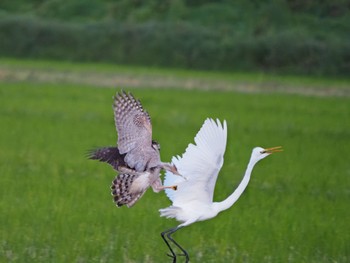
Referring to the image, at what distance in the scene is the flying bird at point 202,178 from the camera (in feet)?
17.1

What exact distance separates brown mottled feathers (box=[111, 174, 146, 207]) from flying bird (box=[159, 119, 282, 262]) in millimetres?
257

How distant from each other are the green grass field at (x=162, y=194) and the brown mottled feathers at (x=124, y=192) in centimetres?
111

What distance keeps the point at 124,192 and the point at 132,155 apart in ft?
0.88

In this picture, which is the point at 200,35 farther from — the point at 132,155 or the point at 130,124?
the point at 132,155

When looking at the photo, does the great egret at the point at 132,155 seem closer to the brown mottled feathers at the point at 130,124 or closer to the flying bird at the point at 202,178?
the brown mottled feathers at the point at 130,124

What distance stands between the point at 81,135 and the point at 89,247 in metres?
6.81

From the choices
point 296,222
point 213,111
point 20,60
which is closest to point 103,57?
point 20,60

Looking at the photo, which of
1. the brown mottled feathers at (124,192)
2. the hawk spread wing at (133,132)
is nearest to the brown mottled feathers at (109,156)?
the hawk spread wing at (133,132)

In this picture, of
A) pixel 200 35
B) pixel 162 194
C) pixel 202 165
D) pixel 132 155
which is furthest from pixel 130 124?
pixel 200 35

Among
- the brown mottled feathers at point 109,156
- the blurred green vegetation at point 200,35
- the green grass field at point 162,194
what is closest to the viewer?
the brown mottled feathers at point 109,156

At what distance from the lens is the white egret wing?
518cm

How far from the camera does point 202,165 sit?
5.29m

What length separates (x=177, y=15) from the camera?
111ft

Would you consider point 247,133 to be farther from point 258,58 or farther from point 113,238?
point 258,58
